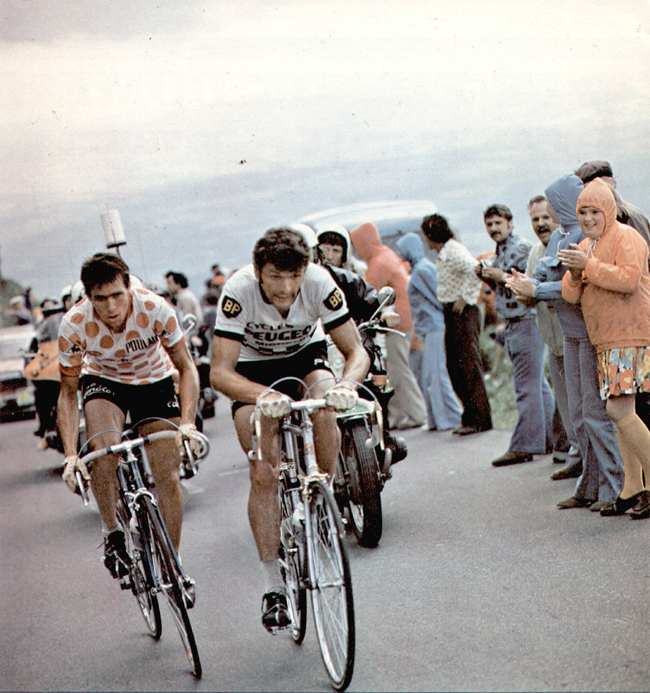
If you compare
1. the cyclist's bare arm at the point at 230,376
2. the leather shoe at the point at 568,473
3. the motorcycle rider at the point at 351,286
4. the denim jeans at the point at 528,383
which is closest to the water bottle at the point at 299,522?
the cyclist's bare arm at the point at 230,376

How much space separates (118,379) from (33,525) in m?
4.23

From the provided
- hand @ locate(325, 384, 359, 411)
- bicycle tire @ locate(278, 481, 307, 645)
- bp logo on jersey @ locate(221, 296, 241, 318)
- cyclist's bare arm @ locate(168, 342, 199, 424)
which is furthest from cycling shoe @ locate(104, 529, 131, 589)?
hand @ locate(325, 384, 359, 411)

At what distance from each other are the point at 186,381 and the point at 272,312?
741mm

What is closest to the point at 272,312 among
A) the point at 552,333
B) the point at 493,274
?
the point at 552,333

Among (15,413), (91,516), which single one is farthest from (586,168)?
(15,413)

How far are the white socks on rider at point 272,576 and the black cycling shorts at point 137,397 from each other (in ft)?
4.13

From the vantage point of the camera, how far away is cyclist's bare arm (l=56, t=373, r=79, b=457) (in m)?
4.80

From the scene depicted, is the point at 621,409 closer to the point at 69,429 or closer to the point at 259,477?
the point at 259,477

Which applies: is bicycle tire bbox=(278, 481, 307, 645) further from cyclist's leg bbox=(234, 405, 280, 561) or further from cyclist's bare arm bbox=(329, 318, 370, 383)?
cyclist's bare arm bbox=(329, 318, 370, 383)

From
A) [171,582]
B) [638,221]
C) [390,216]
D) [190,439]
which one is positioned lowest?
[171,582]

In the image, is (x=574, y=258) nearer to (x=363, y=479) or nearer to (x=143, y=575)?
(x=363, y=479)

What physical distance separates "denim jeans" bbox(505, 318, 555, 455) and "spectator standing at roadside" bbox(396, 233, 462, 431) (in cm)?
230

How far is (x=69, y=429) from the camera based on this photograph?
4.82 metres

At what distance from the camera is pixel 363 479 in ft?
19.5
